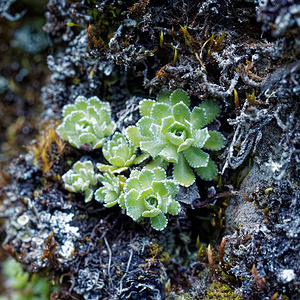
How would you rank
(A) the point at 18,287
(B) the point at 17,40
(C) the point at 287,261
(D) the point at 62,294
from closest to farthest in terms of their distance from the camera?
(C) the point at 287,261 → (D) the point at 62,294 → (A) the point at 18,287 → (B) the point at 17,40

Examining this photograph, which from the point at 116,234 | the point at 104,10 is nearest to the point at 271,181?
the point at 116,234

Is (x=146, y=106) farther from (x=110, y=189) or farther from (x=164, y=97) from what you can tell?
(x=110, y=189)

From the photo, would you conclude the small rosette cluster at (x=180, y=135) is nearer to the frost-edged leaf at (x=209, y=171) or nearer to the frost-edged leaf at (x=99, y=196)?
the frost-edged leaf at (x=209, y=171)

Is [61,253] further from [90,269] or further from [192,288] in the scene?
[192,288]

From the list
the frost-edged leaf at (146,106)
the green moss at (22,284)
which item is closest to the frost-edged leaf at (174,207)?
the frost-edged leaf at (146,106)

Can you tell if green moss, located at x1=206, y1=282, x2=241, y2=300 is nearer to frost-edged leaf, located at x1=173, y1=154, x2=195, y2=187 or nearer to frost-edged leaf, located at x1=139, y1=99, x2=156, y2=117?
frost-edged leaf, located at x1=173, y1=154, x2=195, y2=187

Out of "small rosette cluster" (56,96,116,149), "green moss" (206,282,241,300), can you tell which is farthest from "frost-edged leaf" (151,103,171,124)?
"green moss" (206,282,241,300)
